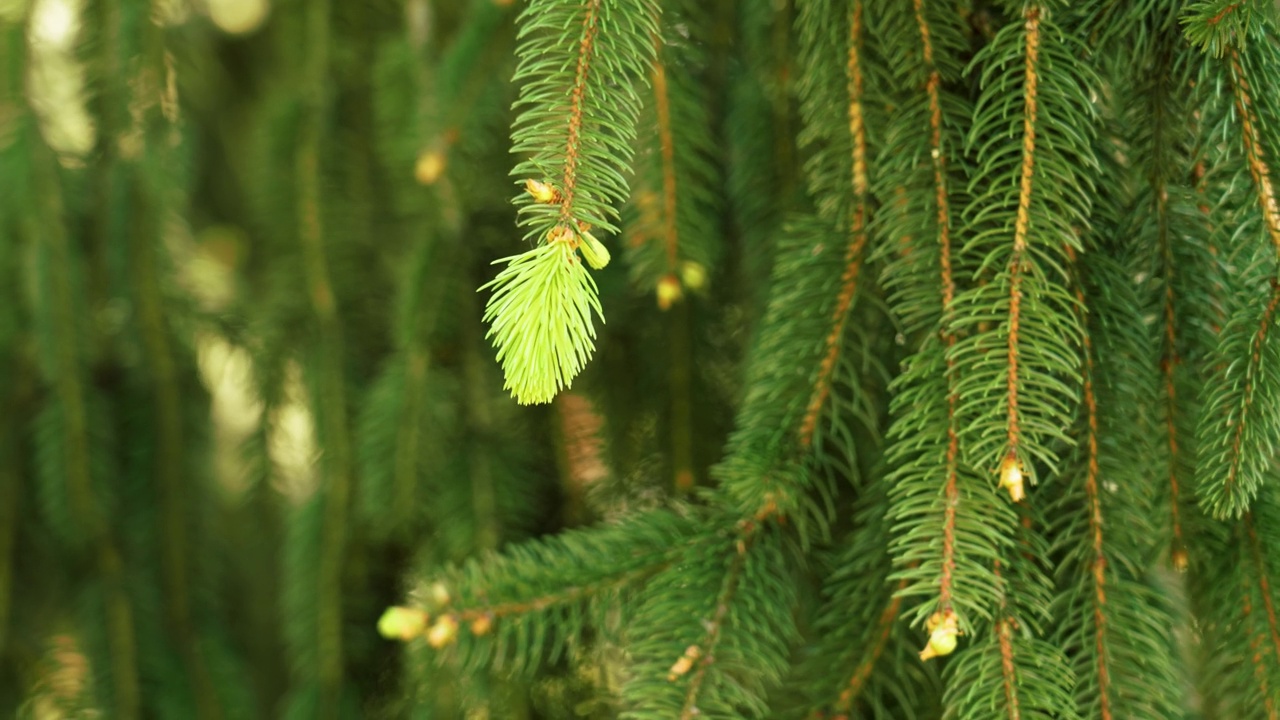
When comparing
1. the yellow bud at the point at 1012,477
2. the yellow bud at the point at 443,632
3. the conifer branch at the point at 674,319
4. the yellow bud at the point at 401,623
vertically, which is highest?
the conifer branch at the point at 674,319

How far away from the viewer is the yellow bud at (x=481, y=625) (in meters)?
0.62

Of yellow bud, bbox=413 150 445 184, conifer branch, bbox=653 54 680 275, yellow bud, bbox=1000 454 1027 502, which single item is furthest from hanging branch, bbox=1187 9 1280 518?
yellow bud, bbox=413 150 445 184

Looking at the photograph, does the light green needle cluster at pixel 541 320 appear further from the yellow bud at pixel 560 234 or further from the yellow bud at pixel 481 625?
the yellow bud at pixel 481 625

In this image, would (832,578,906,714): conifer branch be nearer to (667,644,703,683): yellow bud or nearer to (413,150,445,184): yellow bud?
(667,644,703,683): yellow bud

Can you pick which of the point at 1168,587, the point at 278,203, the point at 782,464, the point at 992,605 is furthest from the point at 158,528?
the point at 1168,587

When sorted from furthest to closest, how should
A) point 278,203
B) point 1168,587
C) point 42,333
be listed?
point 278,203, point 42,333, point 1168,587

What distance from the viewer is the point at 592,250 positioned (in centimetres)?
47

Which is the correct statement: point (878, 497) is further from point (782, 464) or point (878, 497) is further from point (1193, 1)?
point (1193, 1)

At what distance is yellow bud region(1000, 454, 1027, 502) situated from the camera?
1.69 feet

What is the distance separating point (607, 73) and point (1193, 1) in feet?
1.07

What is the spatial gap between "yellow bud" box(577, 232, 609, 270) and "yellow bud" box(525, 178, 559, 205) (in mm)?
23

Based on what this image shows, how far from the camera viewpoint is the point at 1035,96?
55 centimetres

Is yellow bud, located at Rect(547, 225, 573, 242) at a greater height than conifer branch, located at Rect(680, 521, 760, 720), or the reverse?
yellow bud, located at Rect(547, 225, 573, 242)

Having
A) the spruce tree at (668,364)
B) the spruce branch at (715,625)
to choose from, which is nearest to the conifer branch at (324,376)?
the spruce tree at (668,364)
